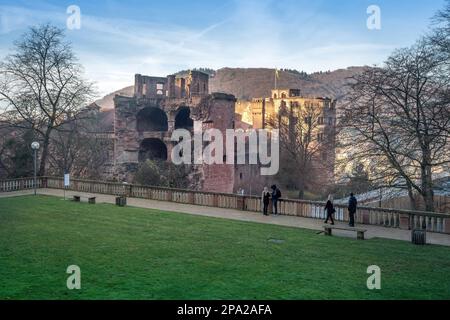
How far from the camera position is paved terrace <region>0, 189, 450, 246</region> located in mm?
15680

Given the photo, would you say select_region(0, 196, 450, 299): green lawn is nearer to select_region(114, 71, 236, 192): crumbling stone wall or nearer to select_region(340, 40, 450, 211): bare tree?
select_region(340, 40, 450, 211): bare tree

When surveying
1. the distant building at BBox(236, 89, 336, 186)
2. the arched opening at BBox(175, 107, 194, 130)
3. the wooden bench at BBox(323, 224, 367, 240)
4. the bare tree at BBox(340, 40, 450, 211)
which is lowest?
the wooden bench at BBox(323, 224, 367, 240)

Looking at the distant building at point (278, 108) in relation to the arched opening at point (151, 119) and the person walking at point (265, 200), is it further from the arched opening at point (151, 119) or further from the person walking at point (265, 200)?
the person walking at point (265, 200)

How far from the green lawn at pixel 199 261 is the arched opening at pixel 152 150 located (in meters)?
33.8

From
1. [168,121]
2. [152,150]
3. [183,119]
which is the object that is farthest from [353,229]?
[183,119]

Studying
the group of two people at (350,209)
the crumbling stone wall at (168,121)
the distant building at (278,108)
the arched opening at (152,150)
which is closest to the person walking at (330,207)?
the group of two people at (350,209)

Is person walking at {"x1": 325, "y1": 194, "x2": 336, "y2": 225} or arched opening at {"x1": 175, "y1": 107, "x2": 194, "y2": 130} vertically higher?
arched opening at {"x1": 175, "y1": 107, "x2": 194, "y2": 130}

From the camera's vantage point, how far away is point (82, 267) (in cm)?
1063

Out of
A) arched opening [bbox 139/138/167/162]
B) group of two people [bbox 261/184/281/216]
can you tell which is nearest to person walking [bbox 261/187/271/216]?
group of two people [bbox 261/184/281/216]

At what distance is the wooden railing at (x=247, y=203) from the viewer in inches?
660

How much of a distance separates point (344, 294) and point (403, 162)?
16844 millimetres

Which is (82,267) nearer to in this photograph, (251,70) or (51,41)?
(51,41)

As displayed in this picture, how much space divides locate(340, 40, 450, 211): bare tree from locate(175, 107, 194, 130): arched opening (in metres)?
31.4
